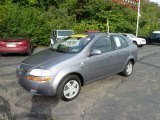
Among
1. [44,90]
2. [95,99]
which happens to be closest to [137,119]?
[95,99]

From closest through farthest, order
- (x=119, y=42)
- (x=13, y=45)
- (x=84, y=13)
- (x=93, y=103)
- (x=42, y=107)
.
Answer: (x=42, y=107)
(x=93, y=103)
(x=119, y=42)
(x=13, y=45)
(x=84, y=13)

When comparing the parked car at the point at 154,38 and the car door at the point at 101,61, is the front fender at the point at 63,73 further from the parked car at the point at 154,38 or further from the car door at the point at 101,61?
the parked car at the point at 154,38

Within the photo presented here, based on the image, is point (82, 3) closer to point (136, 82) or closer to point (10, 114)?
point (136, 82)

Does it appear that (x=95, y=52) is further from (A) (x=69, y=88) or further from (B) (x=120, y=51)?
(B) (x=120, y=51)

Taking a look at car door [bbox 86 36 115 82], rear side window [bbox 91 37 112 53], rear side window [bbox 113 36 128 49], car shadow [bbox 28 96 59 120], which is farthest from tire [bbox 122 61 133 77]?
car shadow [bbox 28 96 59 120]

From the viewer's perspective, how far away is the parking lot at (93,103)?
190 inches

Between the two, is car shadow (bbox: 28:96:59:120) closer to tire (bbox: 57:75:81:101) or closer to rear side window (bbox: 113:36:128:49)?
tire (bbox: 57:75:81:101)

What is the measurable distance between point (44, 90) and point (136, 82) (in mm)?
3336

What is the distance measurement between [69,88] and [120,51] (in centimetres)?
233

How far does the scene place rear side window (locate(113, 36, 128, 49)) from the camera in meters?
7.14

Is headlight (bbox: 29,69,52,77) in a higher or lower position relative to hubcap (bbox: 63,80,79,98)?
higher

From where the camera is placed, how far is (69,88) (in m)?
5.64

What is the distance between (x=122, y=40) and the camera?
7.56 metres

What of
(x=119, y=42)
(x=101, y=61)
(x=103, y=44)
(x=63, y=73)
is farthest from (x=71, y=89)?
(x=119, y=42)
